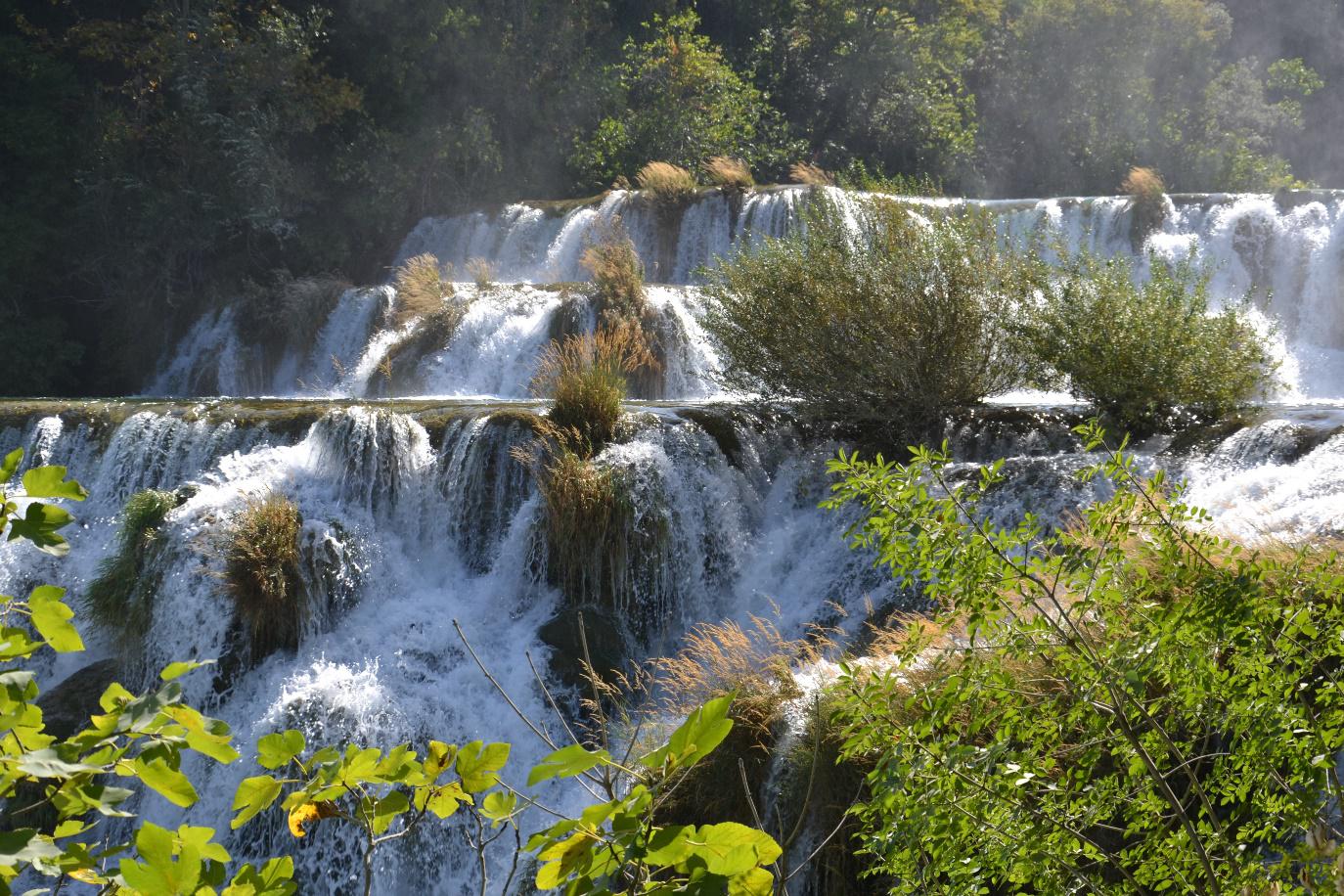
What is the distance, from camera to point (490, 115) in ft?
65.0

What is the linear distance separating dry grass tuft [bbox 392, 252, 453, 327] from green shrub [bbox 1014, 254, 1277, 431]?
6941 millimetres

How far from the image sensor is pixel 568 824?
1.19 m

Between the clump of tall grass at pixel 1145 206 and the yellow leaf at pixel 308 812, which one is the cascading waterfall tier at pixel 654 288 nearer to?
the clump of tall grass at pixel 1145 206

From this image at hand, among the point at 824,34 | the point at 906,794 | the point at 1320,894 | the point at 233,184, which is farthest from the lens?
the point at 824,34

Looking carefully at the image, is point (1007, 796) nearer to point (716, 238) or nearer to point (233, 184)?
point (716, 238)

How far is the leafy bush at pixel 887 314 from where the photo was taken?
9070 millimetres

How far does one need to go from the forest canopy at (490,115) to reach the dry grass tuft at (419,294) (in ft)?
13.2

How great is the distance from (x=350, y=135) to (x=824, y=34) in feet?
32.3

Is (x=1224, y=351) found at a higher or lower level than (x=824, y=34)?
lower

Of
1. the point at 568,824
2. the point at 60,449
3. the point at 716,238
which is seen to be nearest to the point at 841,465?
the point at 568,824

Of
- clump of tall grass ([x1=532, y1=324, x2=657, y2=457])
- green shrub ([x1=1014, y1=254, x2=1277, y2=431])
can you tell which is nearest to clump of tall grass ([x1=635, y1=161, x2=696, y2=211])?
clump of tall grass ([x1=532, y1=324, x2=657, y2=457])

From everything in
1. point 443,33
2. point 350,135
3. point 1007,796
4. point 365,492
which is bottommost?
point 365,492

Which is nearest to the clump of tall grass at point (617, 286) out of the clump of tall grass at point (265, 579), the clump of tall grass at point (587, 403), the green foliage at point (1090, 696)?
the clump of tall grass at point (587, 403)

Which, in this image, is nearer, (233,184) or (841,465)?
(841,465)
